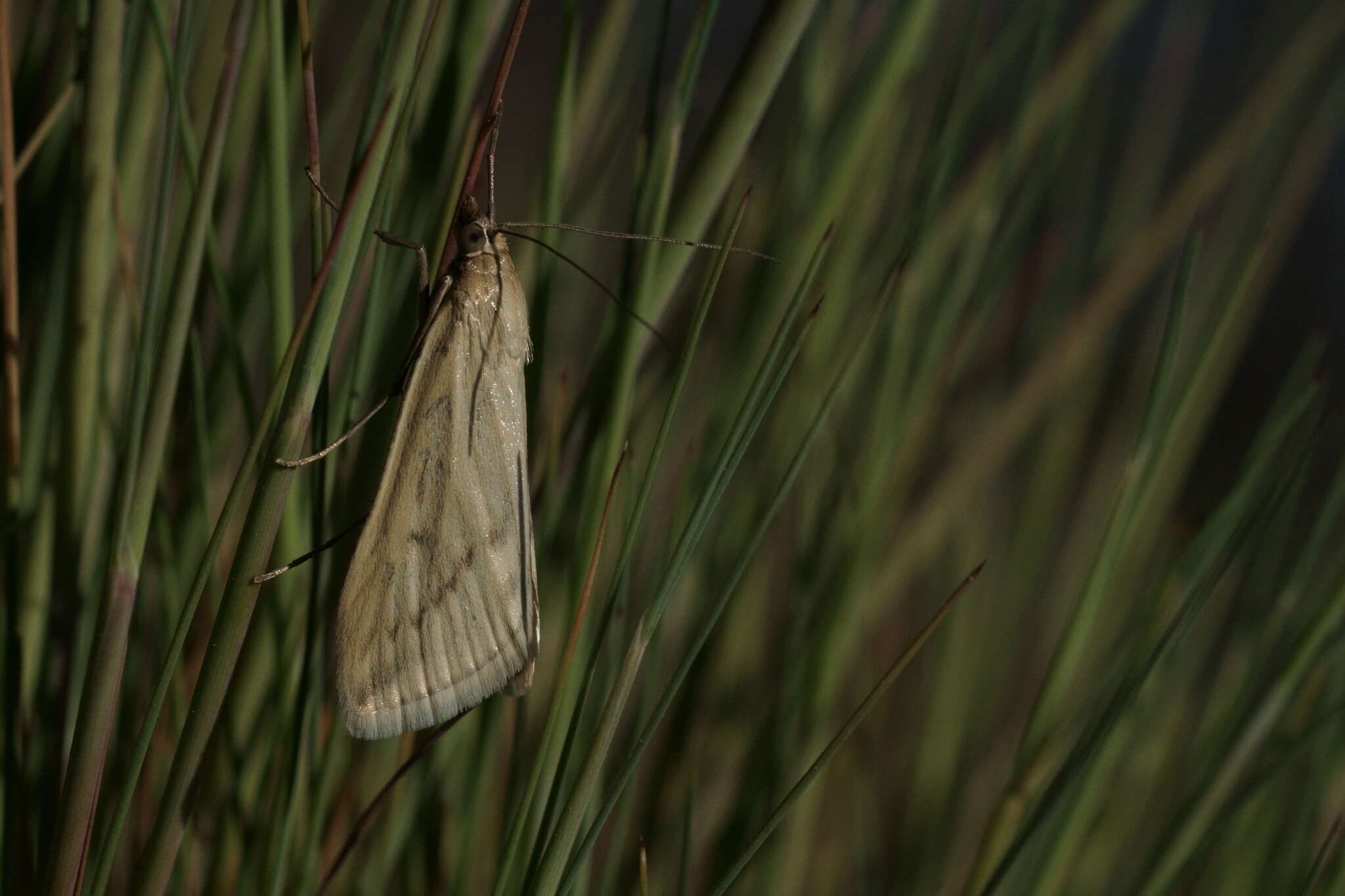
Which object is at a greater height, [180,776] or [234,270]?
[234,270]

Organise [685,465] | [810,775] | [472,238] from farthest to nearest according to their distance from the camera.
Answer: [685,465]
[472,238]
[810,775]

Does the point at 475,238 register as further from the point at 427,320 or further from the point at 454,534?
the point at 454,534

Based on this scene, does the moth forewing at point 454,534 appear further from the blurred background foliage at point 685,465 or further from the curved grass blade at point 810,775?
the curved grass blade at point 810,775

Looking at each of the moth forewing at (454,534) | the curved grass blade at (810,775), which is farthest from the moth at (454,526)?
the curved grass blade at (810,775)

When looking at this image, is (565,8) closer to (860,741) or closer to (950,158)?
(950,158)

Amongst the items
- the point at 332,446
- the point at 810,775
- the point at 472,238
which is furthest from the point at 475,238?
the point at 810,775

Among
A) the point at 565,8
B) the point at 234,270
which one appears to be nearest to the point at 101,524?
the point at 234,270

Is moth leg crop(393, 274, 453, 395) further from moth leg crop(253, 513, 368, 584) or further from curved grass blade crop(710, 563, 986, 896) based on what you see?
curved grass blade crop(710, 563, 986, 896)
